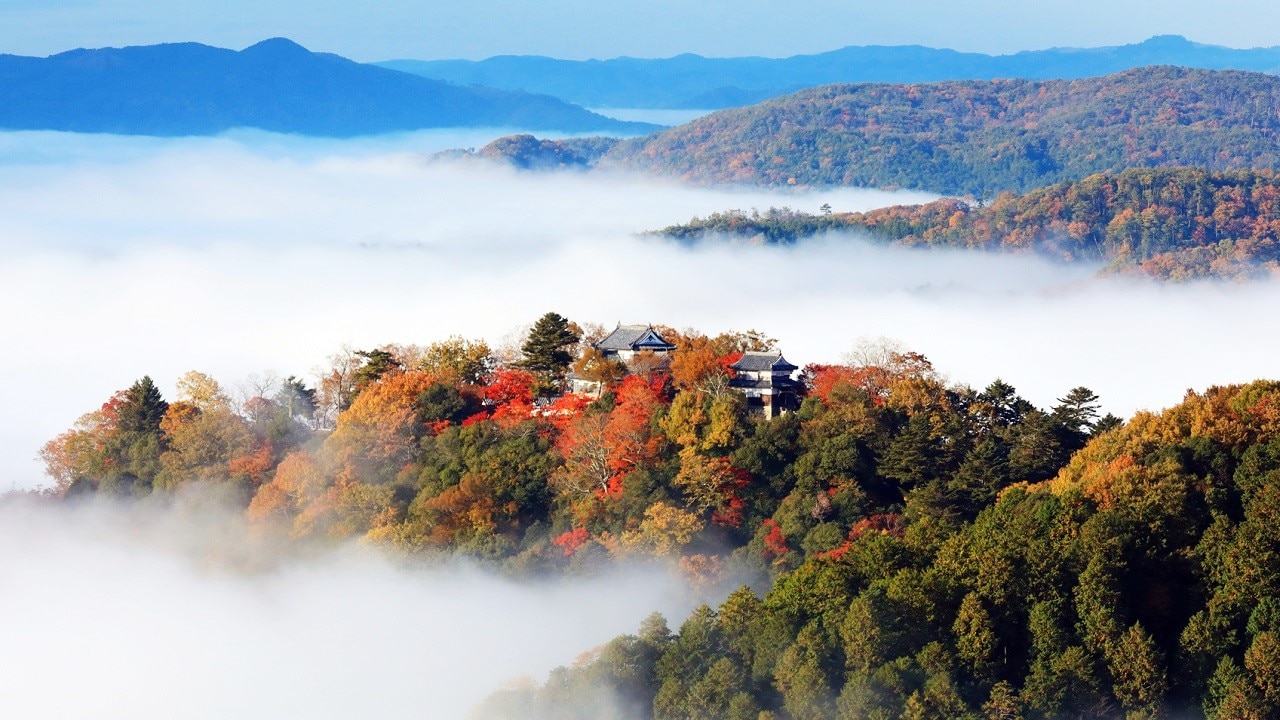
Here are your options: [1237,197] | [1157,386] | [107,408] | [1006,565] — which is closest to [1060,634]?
[1006,565]

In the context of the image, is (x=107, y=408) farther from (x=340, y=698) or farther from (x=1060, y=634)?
(x=1060, y=634)

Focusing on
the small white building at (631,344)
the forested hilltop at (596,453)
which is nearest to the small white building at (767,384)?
the forested hilltop at (596,453)

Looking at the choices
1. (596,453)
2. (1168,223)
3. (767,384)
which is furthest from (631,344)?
(1168,223)

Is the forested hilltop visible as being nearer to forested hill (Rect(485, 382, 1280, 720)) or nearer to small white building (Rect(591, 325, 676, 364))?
small white building (Rect(591, 325, 676, 364))

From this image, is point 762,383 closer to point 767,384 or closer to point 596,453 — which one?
point 767,384

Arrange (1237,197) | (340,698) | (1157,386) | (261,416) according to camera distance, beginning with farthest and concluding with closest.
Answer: (1237,197) < (1157,386) < (261,416) < (340,698)

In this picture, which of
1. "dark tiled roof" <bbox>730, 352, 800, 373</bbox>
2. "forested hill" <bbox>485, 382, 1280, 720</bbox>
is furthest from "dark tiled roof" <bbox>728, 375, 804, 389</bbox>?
"forested hill" <bbox>485, 382, 1280, 720</bbox>

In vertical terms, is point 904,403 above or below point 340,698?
above
